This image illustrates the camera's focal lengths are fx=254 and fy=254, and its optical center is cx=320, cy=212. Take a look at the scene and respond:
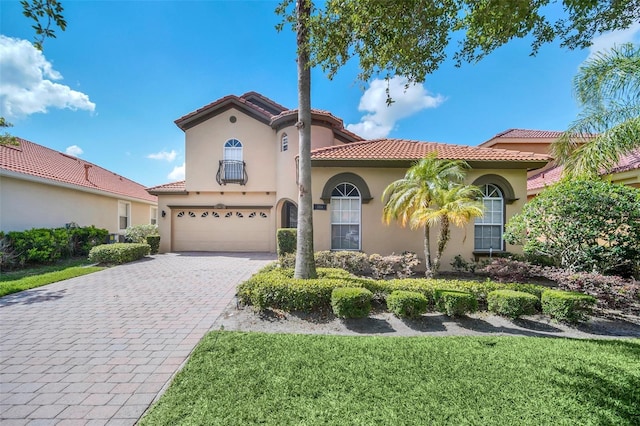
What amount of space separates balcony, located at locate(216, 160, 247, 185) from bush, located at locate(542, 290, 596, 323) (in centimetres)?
1489

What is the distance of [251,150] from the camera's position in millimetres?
16172

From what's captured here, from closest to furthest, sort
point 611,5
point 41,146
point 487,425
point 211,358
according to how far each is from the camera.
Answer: point 487,425 → point 211,358 → point 611,5 → point 41,146

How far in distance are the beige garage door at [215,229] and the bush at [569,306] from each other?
13.9 m

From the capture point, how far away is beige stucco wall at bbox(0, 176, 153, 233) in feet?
38.1

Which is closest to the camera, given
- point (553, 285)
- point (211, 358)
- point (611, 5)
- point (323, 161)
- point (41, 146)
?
point (211, 358)

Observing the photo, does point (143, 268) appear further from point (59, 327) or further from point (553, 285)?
point (553, 285)

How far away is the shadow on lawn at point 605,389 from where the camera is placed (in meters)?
2.89

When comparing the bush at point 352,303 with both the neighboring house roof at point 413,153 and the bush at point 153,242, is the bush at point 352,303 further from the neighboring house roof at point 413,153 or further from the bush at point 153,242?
the bush at point 153,242

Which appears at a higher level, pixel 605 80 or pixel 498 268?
pixel 605 80

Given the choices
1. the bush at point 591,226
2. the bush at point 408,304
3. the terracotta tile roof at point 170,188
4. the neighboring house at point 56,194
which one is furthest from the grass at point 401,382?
the terracotta tile roof at point 170,188

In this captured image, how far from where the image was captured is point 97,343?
14.3 ft

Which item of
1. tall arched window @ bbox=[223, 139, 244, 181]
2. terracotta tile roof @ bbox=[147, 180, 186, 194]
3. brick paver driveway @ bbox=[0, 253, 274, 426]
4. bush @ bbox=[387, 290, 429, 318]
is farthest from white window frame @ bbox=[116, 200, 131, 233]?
bush @ bbox=[387, 290, 429, 318]

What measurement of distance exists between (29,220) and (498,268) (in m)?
20.4

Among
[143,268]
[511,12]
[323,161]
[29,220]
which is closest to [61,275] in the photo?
[143,268]
